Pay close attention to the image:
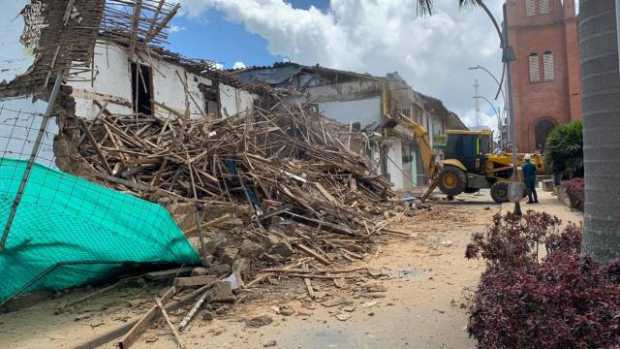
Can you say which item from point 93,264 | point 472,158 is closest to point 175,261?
point 93,264

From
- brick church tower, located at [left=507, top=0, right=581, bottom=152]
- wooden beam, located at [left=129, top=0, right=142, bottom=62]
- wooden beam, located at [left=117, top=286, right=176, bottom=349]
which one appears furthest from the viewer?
brick church tower, located at [left=507, top=0, right=581, bottom=152]

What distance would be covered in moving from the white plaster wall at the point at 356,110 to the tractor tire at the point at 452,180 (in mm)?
7503

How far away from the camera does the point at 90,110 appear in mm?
11180

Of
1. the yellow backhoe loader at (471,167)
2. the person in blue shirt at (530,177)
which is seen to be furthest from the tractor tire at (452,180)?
the person in blue shirt at (530,177)

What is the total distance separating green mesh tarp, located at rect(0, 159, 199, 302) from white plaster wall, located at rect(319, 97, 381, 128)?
65.1ft

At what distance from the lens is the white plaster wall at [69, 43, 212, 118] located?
11.1 m

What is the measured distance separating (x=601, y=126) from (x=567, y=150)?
15.6m

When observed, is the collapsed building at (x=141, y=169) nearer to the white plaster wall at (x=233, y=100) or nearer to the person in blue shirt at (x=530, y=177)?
the white plaster wall at (x=233, y=100)

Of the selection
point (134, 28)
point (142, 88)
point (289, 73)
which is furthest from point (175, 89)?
point (289, 73)

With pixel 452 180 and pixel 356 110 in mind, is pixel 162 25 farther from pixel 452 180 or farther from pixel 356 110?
pixel 356 110

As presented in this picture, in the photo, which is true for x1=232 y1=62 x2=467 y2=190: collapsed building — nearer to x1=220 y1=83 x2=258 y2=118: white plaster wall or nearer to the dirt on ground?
x1=220 y1=83 x2=258 y2=118: white plaster wall

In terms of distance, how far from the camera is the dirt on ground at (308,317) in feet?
15.4

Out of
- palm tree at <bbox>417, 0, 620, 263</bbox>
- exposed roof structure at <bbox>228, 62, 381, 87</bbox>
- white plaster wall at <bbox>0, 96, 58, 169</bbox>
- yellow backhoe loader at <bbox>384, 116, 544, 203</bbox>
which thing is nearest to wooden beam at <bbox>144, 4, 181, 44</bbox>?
white plaster wall at <bbox>0, 96, 58, 169</bbox>

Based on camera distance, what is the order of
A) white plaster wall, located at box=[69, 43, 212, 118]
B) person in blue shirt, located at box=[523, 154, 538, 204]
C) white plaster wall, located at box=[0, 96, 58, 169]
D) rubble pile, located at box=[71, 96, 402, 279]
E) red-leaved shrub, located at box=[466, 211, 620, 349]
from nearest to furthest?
red-leaved shrub, located at box=[466, 211, 620, 349] → rubble pile, located at box=[71, 96, 402, 279] → white plaster wall, located at box=[0, 96, 58, 169] → white plaster wall, located at box=[69, 43, 212, 118] → person in blue shirt, located at box=[523, 154, 538, 204]
